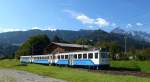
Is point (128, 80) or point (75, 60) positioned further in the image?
point (75, 60)

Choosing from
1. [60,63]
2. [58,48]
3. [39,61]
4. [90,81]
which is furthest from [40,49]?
[90,81]

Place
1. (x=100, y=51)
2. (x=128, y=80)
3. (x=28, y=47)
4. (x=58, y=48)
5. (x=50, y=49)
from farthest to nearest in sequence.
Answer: (x=28, y=47) < (x=50, y=49) < (x=58, y=48) < (x=100, y=51) < (x=128, y=80)

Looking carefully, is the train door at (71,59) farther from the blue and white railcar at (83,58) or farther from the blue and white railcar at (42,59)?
the blue and white railcar at (42,59)

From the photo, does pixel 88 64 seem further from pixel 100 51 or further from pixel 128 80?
pixel 128 80

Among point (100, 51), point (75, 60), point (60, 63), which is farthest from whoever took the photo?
point (60, 63)

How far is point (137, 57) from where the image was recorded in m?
77.7

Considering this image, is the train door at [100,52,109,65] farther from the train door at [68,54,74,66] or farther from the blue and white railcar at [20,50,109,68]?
the train door at [68,54,74,66]

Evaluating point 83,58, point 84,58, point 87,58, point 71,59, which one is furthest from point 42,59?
point 87,58

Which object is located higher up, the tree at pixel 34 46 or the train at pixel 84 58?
the tree at pixel 34 46

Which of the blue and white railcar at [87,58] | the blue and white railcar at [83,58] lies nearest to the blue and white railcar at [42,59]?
the blue and white railcar at [83,58]

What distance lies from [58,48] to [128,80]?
63.4 metres

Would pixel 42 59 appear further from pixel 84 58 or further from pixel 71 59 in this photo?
pixel 84 58

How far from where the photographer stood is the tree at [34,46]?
4756 inches

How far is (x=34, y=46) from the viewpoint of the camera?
405 ft
